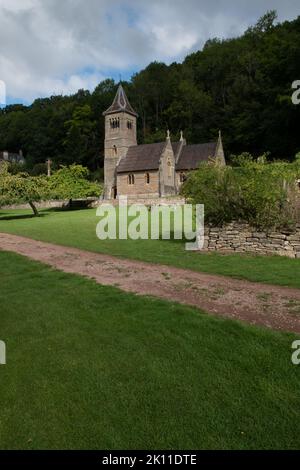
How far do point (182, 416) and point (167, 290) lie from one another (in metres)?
4.75

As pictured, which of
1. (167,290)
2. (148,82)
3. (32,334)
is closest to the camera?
(32,334)

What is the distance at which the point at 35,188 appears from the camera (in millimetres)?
34188

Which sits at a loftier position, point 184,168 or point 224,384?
point 184,168

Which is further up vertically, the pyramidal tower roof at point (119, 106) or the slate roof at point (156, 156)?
the pyramidal tower roof at point (119, 106)

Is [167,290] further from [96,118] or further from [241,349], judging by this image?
[96,118]

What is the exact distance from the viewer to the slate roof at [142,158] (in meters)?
50.0

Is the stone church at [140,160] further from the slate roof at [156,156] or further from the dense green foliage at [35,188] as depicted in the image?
the dense green foliage at [35,188]

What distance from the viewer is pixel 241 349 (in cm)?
551

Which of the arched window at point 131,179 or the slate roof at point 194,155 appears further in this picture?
the slate roof at point 194,155

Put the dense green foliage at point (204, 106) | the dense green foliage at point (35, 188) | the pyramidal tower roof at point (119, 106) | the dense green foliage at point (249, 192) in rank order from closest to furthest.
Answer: the dense green foliage at point (249, 192)
the dense green foliage at point (35, 188)
the dense green foliage at point (204, 106)
the pyramidal tower roof at point (119, 106)

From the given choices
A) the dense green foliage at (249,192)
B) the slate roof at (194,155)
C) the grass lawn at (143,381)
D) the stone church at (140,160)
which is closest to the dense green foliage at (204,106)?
the slate roof at (194,155)

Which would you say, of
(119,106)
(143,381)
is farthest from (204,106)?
(143,381)

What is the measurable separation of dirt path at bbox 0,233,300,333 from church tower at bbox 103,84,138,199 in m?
40.5

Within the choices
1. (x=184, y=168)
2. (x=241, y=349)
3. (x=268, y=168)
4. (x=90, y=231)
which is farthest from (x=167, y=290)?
(x=184, y=168)
